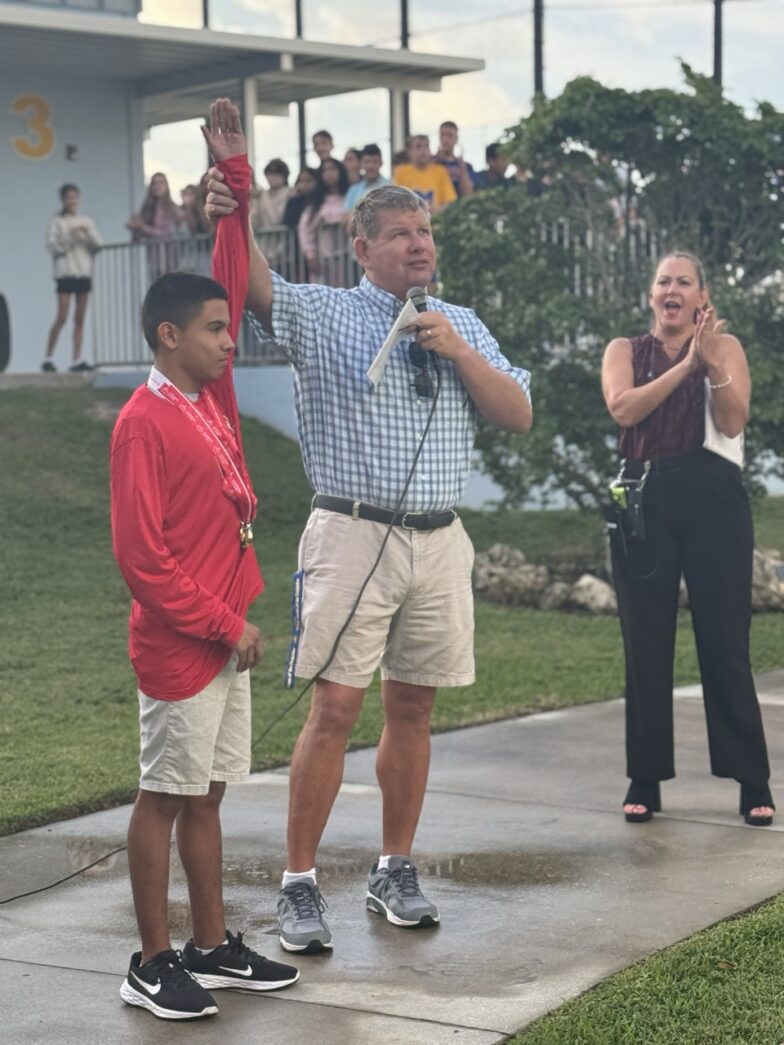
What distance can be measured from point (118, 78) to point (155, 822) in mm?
17659

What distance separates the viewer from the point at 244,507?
4.39m

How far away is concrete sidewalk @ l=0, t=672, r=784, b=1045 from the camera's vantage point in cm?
424

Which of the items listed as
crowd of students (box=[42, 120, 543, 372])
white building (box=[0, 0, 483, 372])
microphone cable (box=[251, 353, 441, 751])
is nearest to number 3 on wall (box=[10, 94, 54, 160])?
white building (box=[0, 0, 483, 372])

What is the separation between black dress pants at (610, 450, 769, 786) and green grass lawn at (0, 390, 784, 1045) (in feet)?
2.23

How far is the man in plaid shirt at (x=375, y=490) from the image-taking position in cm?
492

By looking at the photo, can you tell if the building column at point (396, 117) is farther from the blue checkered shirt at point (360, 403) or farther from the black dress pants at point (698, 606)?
the blue checkered shirt at point (360, 403)

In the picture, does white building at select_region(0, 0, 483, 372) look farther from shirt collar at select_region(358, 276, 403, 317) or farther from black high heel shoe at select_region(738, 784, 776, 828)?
shirt collar at select_region(358, 276, 403, 317)

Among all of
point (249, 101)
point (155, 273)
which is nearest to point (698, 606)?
point (155, 273)

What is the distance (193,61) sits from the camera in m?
19.8

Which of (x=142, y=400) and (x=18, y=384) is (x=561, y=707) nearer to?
(x=142, y=400)

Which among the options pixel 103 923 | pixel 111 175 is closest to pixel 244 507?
pixel 103 923

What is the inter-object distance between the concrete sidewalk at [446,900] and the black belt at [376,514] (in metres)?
1.10

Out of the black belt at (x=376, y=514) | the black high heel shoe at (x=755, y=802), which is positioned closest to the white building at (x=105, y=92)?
the black high heel shoe at (x=755, y=802)

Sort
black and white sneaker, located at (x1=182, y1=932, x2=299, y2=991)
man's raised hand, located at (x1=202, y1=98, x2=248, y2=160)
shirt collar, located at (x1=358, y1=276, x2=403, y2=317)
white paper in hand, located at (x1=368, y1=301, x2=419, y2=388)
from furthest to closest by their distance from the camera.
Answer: shirt collar, located at (x1=358, y1=276, x2=403, y2=317), white paper in hand, located at (x1=368, y1=301, x2=419, y2=388), man's raised hand, located at (x1=202, y1=98, x2=248, y2=160), black and white sneaker, located at (x1=182, y1=932, x2=299, y2=991)
